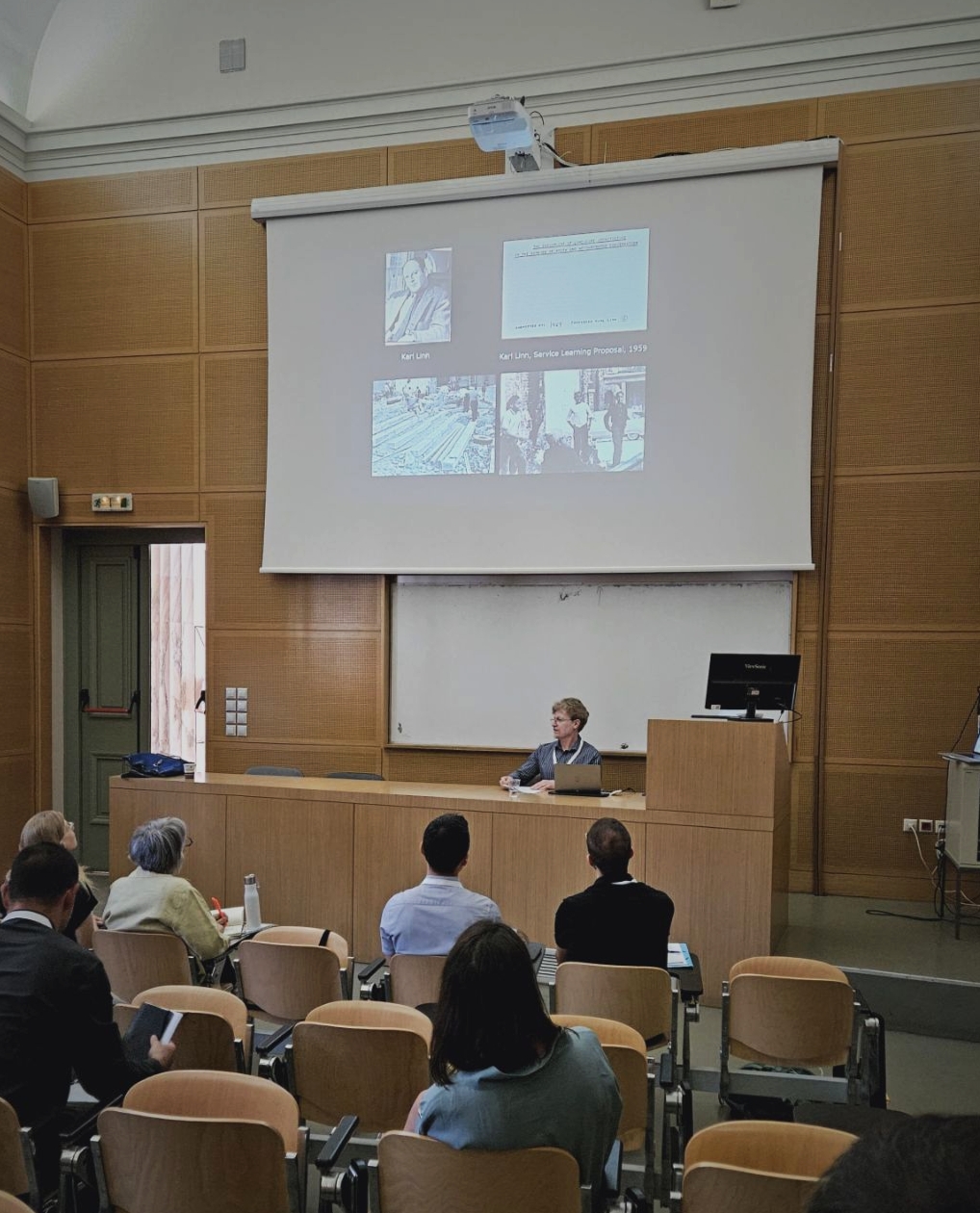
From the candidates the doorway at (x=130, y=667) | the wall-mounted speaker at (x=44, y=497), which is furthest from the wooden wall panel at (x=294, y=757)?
the wall-mounted speaker at (x=44, y=497)

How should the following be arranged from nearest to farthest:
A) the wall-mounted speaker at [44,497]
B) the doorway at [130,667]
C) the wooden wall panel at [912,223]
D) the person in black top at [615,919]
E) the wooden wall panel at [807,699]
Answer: the person in black top at [615,919] < the wooden wall panel at [912,223] < the wooden wall panel at [807,699] < the wall-mounted speaker at [44,497] < the doorway at [130,667]

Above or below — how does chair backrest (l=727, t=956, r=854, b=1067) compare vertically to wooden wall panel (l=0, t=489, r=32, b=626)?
below

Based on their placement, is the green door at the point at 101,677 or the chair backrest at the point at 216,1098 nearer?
the chair backrest at the point at 216,1098

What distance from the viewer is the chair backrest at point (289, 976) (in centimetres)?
317

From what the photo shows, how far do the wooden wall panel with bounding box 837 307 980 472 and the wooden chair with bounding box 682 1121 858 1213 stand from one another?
16.2 feet

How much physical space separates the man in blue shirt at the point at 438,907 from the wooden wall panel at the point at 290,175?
5195mm

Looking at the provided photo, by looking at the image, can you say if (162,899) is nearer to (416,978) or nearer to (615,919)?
(416,978)

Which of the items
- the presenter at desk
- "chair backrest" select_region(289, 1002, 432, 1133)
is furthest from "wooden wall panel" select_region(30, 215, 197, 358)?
"chair backrest" select_region(289, 1002, 432, 1133)

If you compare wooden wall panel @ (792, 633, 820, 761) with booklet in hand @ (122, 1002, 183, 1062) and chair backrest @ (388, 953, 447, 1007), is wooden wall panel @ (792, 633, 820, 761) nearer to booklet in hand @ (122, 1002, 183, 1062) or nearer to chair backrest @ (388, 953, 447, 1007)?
chair backrest @ (388, 953, 447, 1007)

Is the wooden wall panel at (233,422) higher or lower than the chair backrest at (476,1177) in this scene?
higher

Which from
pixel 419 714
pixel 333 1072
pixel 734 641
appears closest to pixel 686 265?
pixel 734 641

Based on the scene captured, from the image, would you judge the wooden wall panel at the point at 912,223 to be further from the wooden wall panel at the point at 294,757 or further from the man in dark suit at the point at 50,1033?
the man in dark suit at the point at 50,1033

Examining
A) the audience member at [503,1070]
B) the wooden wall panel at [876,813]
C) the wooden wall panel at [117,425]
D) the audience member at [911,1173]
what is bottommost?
the wooden wall panel at [876,813]

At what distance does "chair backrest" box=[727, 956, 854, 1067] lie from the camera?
9.82 feet
